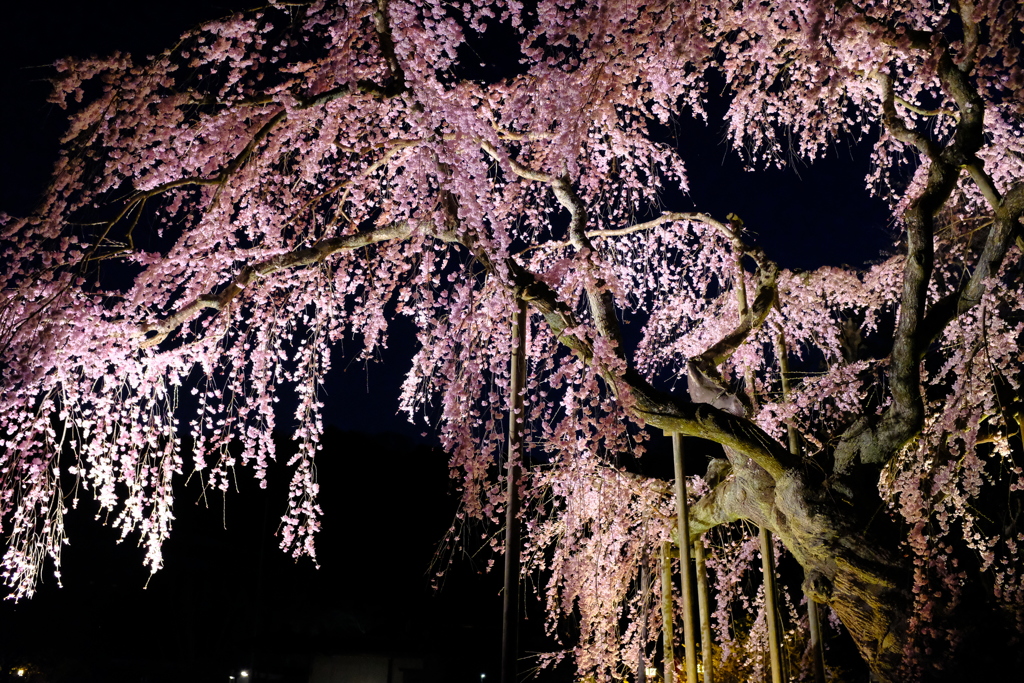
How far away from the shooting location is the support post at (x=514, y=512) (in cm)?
475

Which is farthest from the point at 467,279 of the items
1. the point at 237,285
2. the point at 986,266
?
the point at 986,266

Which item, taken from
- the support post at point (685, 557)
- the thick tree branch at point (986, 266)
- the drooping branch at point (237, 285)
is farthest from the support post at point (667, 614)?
the drooping branch at point (237, 285)

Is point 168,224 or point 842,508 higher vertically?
Result: point 168,224

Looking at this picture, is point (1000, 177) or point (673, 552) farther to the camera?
point (673, 552)

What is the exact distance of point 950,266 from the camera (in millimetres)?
9719

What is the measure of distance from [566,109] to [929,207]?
2.96 m

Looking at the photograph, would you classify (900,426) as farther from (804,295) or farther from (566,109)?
(804,295)

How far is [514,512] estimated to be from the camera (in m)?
5.00

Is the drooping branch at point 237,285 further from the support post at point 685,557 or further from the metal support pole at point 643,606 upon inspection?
the metal support pole at point 643,606

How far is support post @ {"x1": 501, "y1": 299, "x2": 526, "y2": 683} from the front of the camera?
187 inches

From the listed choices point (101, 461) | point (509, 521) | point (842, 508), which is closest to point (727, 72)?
point (842, 508)

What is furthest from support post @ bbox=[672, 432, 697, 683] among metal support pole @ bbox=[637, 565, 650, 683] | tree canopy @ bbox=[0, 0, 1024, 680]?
metal support pole @ bbox=[637, 565, 650, 683]

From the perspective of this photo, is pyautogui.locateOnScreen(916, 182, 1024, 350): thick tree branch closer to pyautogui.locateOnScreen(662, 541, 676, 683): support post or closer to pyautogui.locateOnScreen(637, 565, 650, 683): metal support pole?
pyautogui.locateOnScreen(662, 541, 676, 683): support post

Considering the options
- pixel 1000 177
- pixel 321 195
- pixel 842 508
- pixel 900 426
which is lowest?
pixel 842 508
